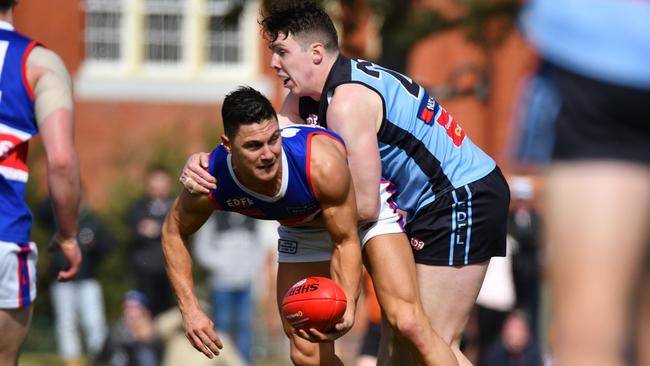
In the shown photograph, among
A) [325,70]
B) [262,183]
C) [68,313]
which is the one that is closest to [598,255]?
[262,183]

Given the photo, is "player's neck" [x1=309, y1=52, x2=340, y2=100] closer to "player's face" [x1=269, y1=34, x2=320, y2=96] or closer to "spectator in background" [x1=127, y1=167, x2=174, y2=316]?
"player's face" [x1=269, y1=34, x2=320, y2=96]

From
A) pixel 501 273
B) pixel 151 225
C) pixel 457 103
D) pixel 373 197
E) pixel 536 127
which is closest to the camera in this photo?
pixel 536 127

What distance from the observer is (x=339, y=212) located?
234 inches

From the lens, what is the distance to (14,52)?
6301 millimetres

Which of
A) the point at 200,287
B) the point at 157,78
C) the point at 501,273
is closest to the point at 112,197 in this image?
the point at 200,287

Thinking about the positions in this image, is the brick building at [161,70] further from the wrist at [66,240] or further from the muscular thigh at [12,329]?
the muscular thigh at [12,329]

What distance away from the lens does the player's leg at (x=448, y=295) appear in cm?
644

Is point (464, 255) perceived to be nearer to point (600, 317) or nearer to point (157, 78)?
point (600, 317)

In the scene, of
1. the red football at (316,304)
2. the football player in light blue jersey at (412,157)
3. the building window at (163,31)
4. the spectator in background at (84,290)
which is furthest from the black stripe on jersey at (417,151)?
the building window at (163,31)

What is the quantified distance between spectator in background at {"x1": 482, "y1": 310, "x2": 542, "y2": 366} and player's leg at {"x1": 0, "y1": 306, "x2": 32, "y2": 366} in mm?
6866

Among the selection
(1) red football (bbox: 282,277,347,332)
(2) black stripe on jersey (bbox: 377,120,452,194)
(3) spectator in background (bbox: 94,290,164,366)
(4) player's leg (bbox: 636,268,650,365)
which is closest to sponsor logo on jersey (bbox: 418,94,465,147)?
(2) black stripe on jersey (bbox: 377,120,452,194)

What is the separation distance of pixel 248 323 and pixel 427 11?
4.90 meters

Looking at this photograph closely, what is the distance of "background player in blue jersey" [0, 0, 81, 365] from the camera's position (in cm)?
625

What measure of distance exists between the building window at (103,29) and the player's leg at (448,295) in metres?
18.7
